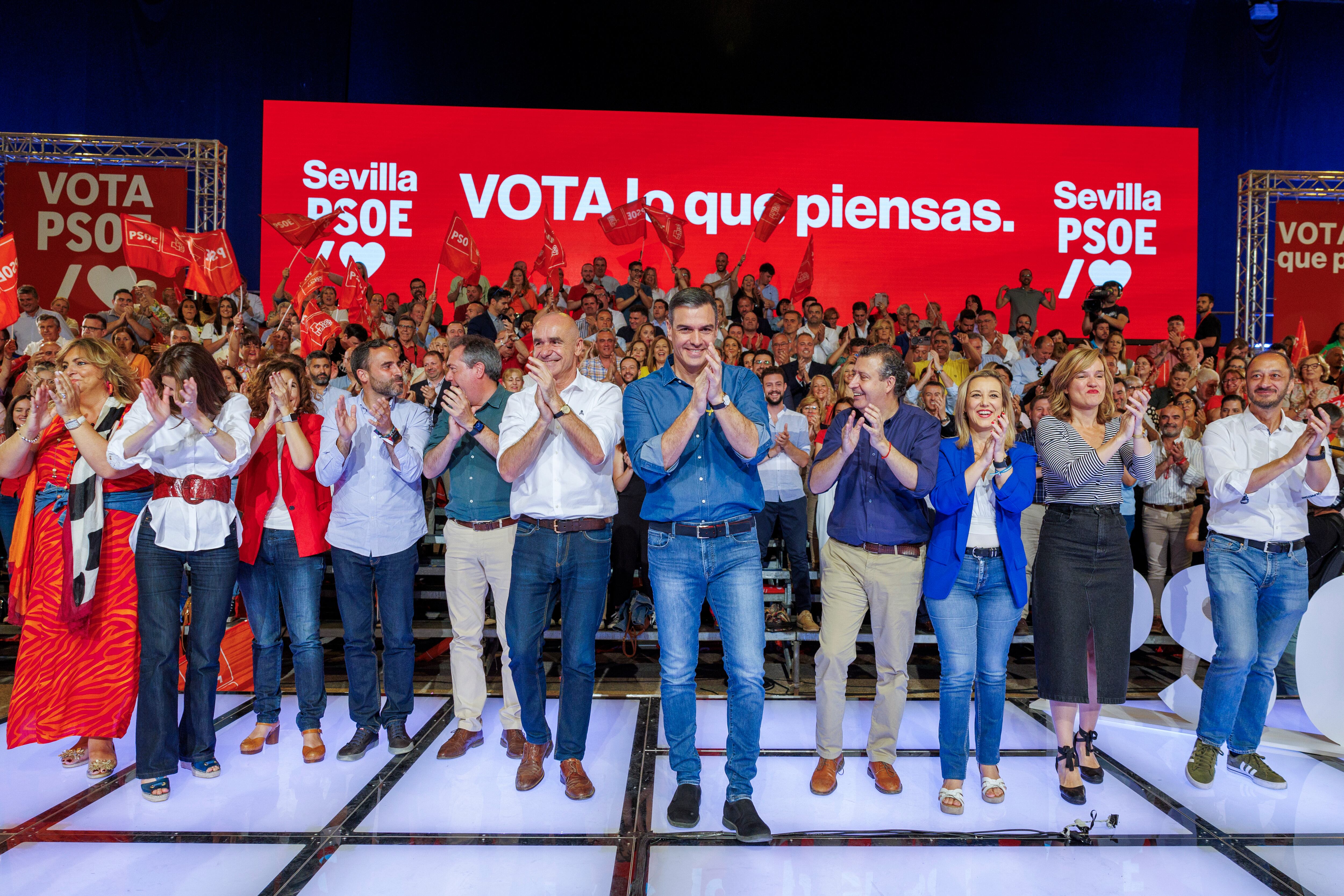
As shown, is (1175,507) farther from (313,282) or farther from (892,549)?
(313,282)

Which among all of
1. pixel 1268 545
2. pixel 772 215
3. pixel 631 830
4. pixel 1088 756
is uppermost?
pixel 772 215

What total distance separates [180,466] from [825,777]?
2.88 m

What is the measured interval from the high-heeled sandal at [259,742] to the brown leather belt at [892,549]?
2.75 metres

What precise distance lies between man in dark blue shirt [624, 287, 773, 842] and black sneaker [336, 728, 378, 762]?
1492 millimetres

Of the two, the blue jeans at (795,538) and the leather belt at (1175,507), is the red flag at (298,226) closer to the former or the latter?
the blue jeans at (795,538)

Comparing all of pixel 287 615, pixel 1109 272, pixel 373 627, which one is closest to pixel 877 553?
pixel 373 627

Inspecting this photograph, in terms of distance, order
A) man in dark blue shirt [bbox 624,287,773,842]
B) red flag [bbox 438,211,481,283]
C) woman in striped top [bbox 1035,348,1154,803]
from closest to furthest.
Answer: man in dark blue shirt [bbox 624,287,773,842], woman in striped top [bbox 1035,348,1154,803], red flag [bbox 438,211,481,283]

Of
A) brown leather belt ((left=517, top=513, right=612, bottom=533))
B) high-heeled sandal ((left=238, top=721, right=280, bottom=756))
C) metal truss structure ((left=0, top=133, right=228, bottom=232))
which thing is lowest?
high-heeled sandal ((left=238, top=721, right=280, bottom=756))

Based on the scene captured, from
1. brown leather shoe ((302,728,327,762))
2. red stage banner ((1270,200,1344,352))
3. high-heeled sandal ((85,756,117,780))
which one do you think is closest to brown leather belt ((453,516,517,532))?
brown leather shoe ((302,728,327,762))

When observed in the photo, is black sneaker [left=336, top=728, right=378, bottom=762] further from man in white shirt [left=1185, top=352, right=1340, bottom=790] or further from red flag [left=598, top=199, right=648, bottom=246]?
red flag [left=598, top=199, right=648, bottom=246]

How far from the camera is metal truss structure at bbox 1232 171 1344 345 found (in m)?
10.9

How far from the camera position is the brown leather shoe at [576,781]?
129 inches

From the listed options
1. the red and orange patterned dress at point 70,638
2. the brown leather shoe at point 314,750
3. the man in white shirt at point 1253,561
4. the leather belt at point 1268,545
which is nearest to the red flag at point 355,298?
the red and orange patterned dress at point 70,638

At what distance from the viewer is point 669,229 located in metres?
9.60
